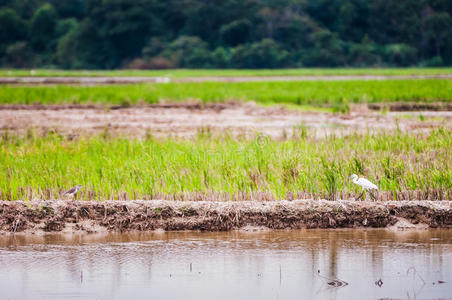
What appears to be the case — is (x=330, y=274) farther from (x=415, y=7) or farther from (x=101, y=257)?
(x=415, y=7)

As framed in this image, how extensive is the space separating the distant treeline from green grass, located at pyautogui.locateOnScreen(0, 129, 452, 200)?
48175mm

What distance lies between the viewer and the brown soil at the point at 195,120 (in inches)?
506

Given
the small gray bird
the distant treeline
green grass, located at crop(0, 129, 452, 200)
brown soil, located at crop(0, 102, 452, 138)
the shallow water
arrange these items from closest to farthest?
the shallow water < the small gray bird < green grass, located at crop(0, 129, 452, 200) < brown soil, located at crop(0, 102, 452, 138) < the distant treeline

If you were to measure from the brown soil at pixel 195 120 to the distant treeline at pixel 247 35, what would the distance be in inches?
1504

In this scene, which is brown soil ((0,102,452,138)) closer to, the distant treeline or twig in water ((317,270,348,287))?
twig in water ((317,270,348,287))

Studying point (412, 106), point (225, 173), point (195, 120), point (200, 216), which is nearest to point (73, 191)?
point (200, 216)

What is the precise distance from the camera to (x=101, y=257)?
5.58m

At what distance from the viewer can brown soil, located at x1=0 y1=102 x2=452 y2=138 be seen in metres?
12.8

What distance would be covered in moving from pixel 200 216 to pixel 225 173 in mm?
902

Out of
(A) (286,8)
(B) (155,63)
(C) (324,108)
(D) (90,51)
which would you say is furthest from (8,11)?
(C) (324,108)

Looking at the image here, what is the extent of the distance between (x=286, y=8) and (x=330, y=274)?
5449 cm

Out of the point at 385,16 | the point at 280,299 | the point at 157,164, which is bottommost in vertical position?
the point at 280,299

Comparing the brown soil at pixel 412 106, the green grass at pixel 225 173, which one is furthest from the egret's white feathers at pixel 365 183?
the brown soil at pixel 412 106

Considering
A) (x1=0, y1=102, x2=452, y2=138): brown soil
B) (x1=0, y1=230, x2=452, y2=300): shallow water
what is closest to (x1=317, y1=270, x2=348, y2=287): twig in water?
(x1=0, y1=230, x2=452, y2=300): shallow water
